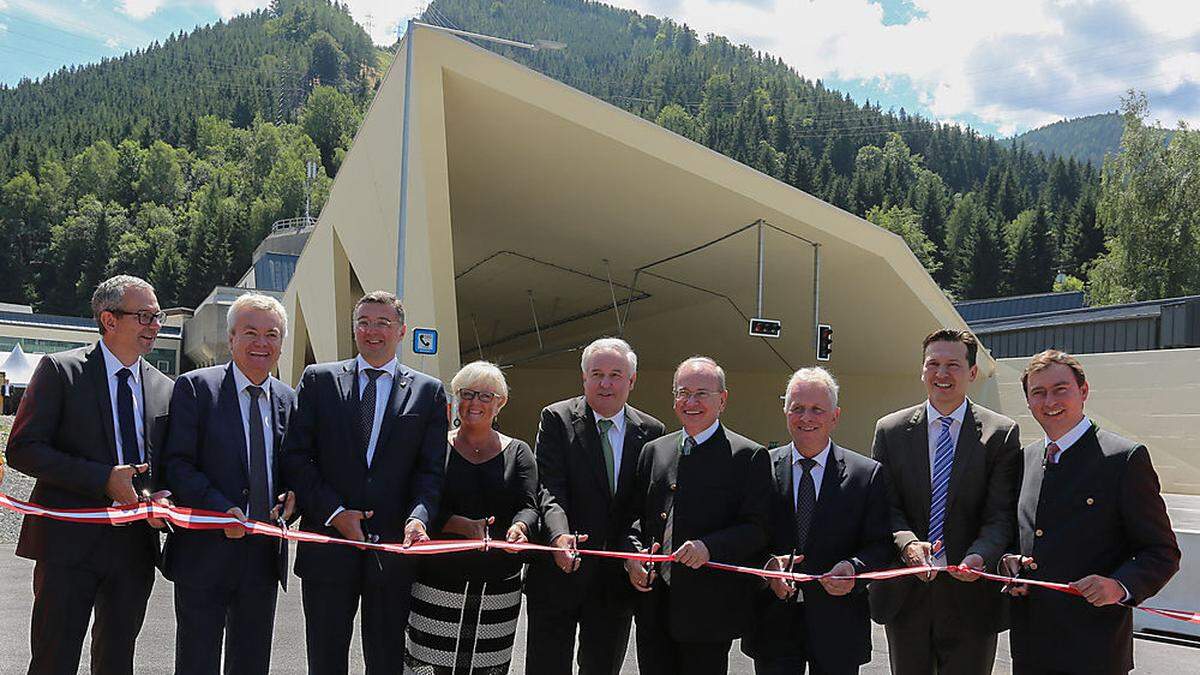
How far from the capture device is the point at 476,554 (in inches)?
161

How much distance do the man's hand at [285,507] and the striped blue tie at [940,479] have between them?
2783mm

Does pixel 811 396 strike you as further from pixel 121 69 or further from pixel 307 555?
pixel 121 69

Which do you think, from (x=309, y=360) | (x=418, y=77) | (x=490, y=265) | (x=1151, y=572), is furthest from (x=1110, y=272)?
(x=1151, y=572)

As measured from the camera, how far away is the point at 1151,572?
11.6 ft

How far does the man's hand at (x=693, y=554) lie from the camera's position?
12.5 ft

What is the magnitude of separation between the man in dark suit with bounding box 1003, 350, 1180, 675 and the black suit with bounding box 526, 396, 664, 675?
5.46ft

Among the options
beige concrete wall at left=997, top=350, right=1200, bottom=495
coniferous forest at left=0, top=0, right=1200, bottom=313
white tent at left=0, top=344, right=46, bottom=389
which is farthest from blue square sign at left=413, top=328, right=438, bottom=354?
coniferous forest at left=0, top=0, right=1200, bottom=313

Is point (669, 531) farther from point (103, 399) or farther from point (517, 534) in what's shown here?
point (103, 399)

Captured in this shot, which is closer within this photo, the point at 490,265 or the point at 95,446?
the point at 95,446

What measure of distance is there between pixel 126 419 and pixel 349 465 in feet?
3.33

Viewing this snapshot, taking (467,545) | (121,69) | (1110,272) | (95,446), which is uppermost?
(121,69)

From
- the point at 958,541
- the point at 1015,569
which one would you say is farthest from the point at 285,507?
the point at 1015,569

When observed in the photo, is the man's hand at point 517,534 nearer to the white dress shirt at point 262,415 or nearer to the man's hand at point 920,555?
the white dress shirt at point 262,415

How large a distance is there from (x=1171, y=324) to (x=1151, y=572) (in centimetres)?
1947
